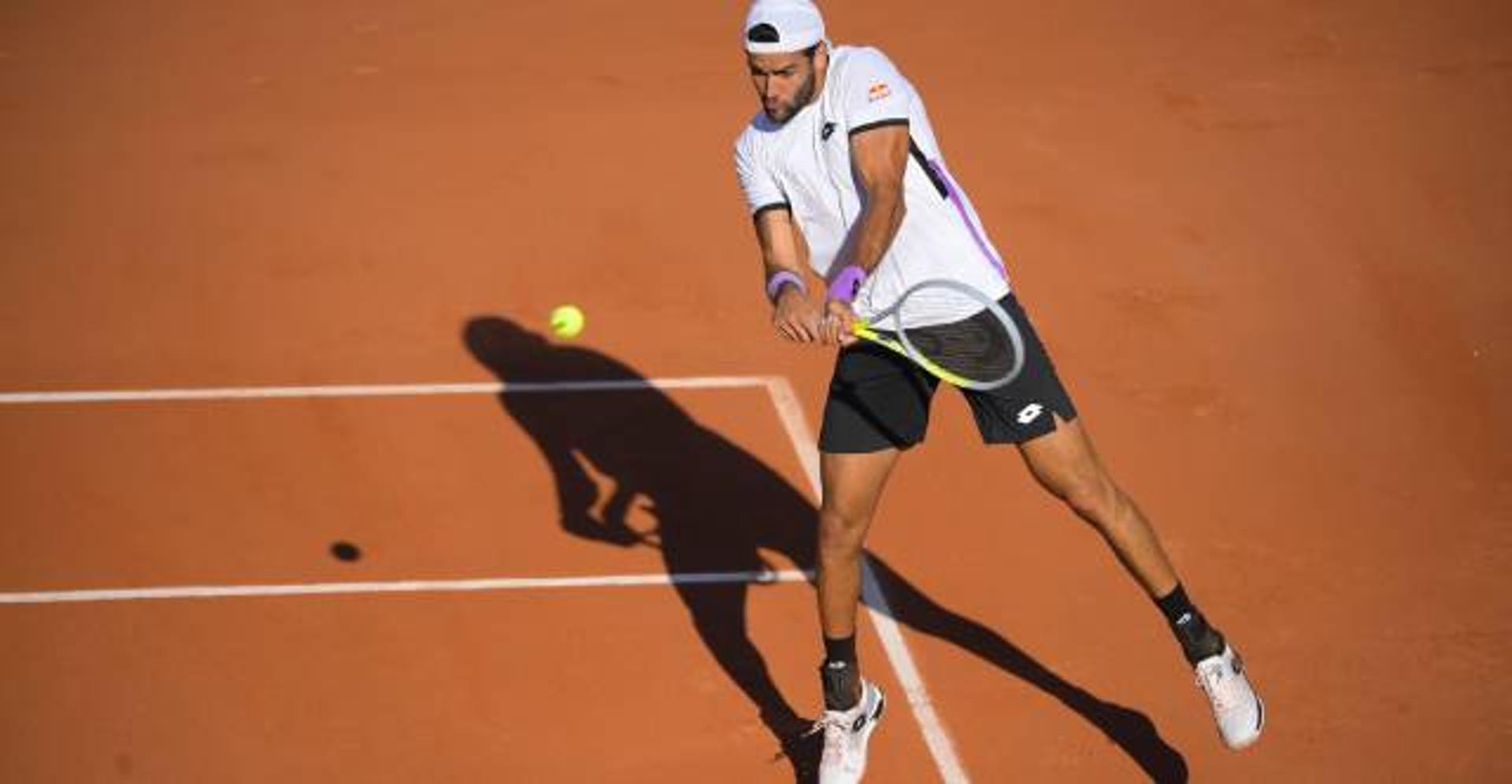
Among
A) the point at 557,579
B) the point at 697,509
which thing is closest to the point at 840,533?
the point at 557,579

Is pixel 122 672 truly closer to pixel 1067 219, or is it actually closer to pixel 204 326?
pixel 204 326

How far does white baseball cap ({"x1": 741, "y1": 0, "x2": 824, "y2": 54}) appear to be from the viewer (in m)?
6.20

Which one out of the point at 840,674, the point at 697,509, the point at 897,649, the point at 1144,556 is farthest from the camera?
the point at 697,509

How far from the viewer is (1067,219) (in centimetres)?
1152

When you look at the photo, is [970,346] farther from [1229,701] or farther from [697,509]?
[697,509]

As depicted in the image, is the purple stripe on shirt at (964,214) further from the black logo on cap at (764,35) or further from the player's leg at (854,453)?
the black logo on cap at (764,35)

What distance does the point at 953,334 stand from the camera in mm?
6457

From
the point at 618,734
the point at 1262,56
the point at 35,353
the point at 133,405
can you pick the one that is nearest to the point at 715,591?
the point at 618,734

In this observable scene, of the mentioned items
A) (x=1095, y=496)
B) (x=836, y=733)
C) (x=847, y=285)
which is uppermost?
(x=847, y=285)

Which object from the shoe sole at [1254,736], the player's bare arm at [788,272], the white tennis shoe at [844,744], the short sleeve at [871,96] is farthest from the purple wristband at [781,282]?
the shoe sole at [1254,736]

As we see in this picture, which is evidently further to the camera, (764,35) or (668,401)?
(668,401)

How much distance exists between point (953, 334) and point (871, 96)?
2.77ft

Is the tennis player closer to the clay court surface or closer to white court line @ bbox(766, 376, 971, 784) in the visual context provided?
white court line @ bbox(766, 376, 971, 784)

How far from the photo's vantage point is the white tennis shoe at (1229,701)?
6633mm
